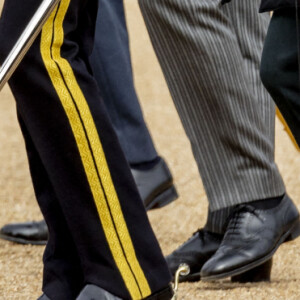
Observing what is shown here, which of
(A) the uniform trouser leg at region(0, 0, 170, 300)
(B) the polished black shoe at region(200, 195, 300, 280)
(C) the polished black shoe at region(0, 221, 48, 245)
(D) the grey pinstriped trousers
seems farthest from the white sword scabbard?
(C) the polished black shoe at region(0, 221, 48, 245)

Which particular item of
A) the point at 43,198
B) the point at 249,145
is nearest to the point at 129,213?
the point at 43,198

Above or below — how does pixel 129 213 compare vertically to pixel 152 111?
above

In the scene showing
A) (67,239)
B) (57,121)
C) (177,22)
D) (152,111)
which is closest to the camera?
(57,121)

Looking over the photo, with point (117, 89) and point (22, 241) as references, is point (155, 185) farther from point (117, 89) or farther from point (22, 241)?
point (22, 241)

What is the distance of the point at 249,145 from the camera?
2764 millimetres

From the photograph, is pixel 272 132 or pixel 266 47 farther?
pixel 272 132

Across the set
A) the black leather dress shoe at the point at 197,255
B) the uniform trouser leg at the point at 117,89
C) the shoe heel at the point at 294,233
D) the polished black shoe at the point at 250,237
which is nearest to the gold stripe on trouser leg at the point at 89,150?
the polished black shoe at the point at 250,237

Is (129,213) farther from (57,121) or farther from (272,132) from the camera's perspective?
(272,132)

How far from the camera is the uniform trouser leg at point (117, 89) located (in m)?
3.44

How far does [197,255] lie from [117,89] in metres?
0.82

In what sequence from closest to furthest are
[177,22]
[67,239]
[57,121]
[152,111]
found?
[57,121] < [67,239] < [177,22] < [152,111]

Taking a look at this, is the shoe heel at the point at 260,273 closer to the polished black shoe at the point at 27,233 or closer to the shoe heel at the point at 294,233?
the shoe heel at the point at 294,233

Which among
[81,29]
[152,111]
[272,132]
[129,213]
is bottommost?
[152,111]

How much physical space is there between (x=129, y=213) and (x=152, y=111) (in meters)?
3.79
